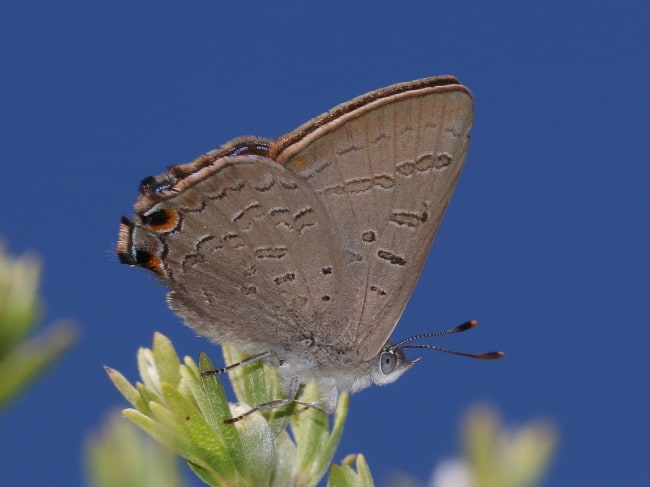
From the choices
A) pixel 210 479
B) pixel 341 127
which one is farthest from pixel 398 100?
pixel 210 479

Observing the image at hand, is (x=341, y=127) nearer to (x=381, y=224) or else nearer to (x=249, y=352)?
(x=381, y=224)

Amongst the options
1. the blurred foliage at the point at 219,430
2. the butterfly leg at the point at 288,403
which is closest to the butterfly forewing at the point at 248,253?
the butterfly leg at the point at 288,403

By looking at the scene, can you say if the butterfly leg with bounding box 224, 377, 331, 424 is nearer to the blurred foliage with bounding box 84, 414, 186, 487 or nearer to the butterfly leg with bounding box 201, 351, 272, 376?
the butterfly leg with bounding box 201, 351, 272, 376

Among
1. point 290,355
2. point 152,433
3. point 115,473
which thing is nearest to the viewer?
point 115,473

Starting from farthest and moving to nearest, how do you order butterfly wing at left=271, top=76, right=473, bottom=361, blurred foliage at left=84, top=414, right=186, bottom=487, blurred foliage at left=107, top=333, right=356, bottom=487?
butterfly wing at left=271, top=76, right=473, bottom=361
blurred foliage at left=107, top=333, right=356, bottom=487
blurred foliage at left=84, top=414, right=186, bottom=487

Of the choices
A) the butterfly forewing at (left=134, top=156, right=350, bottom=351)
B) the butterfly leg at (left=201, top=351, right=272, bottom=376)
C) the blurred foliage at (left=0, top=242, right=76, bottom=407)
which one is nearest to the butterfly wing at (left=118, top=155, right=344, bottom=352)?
the butterfly forewing at (left=134, top=156, right=350, bottom=351)
